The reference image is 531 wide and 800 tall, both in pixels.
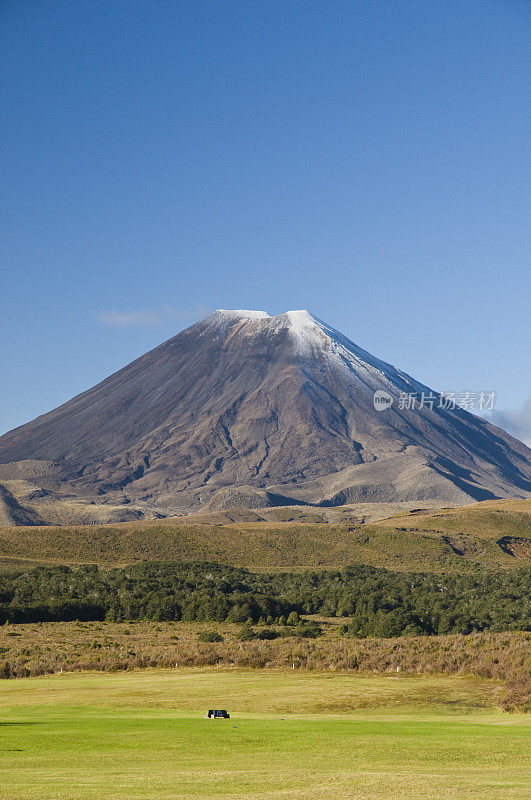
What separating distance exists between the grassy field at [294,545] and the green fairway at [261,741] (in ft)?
208

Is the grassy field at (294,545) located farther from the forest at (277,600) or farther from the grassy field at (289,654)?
the grassy field at (289,654)

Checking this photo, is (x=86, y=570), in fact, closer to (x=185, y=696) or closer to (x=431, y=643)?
(x=431, y=643)

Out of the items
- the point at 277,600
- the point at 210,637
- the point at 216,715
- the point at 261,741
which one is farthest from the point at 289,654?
the point at 261,741

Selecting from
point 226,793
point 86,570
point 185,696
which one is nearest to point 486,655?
point 185,696

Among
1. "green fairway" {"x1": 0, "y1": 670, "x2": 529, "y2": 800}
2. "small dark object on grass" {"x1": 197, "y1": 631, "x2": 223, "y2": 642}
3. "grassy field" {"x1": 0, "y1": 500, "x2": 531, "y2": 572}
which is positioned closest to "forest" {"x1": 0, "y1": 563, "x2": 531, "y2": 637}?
"small dark object on grass" {"x1": 197, "y1": 631, "x2": 223, "y2": 642}

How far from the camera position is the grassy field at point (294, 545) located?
97438 mm

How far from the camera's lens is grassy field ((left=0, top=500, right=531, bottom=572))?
9744cm

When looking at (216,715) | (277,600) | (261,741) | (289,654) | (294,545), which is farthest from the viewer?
(294,545)

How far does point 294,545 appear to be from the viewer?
107312 mm

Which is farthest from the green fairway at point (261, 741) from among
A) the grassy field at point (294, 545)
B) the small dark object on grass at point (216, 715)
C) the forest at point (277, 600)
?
the grassy field at point (294, 545)

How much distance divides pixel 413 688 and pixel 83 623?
30.7 meters

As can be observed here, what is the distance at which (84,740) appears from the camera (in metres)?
18.2

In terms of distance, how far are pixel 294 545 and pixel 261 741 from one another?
8977 cm

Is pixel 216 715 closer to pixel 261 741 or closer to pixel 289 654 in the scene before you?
pixel 261 741
